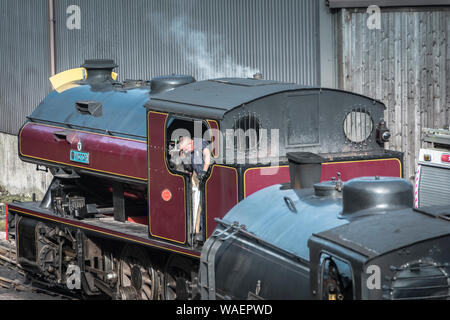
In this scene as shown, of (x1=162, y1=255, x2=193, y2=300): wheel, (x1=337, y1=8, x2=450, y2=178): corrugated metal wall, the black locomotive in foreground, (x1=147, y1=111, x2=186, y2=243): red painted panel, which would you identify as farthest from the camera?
(x1=337, y1=8, x2=450, y2=178): corrugated metal wall

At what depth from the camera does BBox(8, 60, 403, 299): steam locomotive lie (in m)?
9.23

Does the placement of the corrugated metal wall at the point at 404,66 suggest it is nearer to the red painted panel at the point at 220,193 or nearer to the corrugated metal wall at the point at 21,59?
the red painted panel at the point at 220,193

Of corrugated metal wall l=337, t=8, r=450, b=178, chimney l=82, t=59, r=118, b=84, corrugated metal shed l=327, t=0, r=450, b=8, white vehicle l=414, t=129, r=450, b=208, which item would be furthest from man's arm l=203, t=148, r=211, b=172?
corrugated metal shed l=327, t=0, r=450, b=8

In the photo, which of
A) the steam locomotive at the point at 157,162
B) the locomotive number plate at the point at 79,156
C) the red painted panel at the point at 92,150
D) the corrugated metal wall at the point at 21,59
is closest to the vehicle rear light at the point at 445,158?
the steam locomotive at the point at 157,162

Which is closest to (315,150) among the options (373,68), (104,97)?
(104,97)

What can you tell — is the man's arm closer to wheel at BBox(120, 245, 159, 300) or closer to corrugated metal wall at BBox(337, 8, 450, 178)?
wheel at BBox(120, 245, 159, 300)

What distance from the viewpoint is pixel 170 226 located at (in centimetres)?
991

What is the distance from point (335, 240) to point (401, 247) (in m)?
0.53

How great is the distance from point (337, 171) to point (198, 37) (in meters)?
8.95

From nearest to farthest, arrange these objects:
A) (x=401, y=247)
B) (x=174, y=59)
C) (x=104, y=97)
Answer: (x=401, y=247)
(x=104, y=97)
(x=174, y=59)

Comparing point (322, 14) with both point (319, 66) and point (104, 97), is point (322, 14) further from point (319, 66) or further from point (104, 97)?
point (104, 97)

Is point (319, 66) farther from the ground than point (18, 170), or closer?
farther from the ground

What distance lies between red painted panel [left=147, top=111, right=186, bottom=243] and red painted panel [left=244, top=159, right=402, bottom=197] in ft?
3.54

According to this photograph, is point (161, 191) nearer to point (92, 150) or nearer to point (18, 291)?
point (92, 150)
